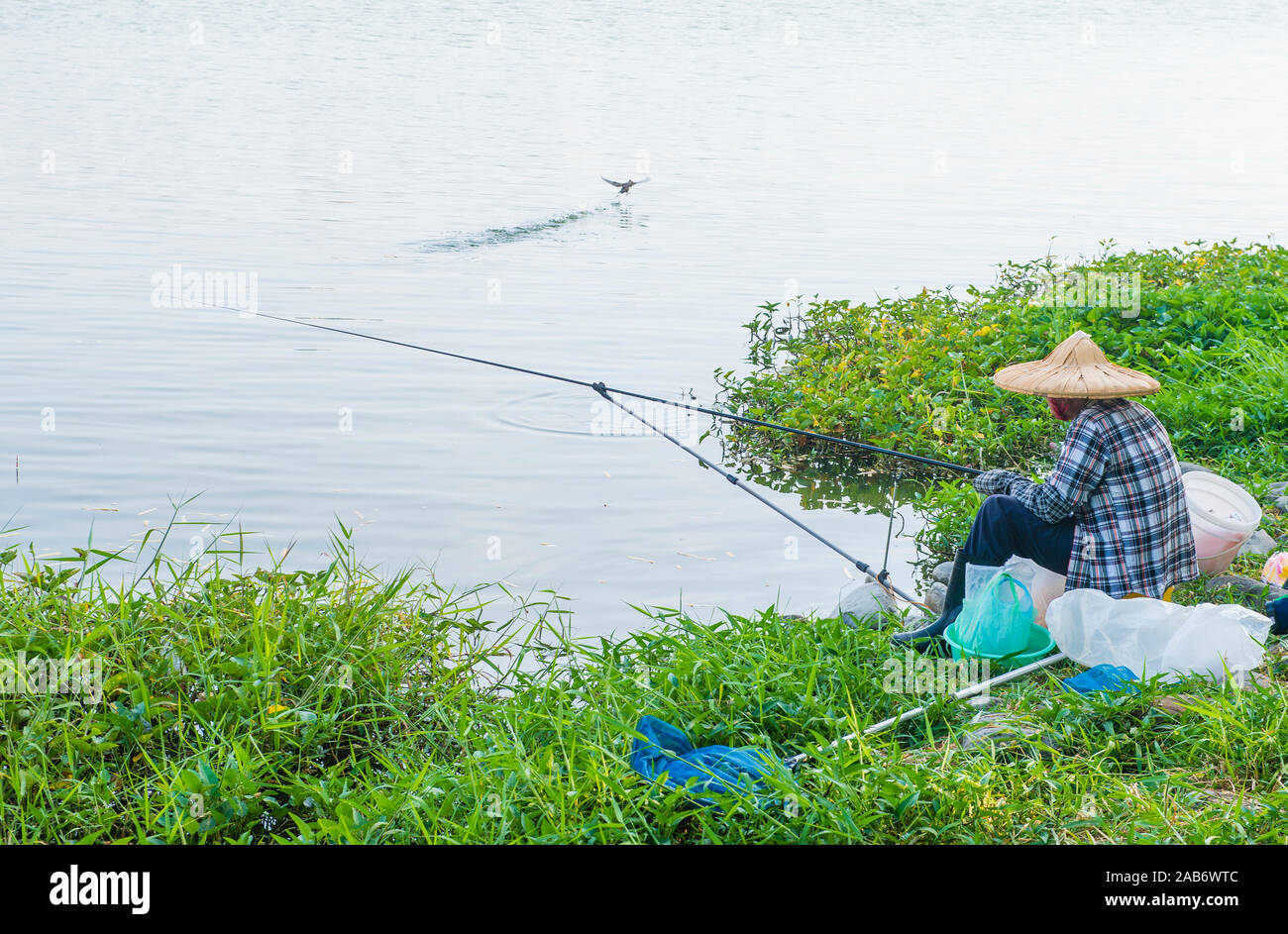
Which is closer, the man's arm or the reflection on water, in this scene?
the man's arm

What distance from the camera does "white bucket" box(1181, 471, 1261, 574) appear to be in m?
4.84

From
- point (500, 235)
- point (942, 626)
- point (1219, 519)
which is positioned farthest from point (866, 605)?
point (500, 235)

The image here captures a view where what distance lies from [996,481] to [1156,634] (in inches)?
34.1

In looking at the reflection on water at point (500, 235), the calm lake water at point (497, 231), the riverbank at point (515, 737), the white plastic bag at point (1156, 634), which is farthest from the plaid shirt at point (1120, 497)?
the reflection on water at point (500, 235)

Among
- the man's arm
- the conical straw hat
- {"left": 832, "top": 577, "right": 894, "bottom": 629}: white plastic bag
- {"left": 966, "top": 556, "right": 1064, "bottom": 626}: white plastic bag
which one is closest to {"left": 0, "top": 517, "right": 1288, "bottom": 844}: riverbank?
{"left": 832, "top": 577, "right": 894, "bottom": 629}: white plastic bag

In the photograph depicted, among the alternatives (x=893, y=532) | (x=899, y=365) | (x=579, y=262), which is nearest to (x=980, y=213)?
(x=579, y=262)

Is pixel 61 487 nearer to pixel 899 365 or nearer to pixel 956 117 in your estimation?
pixel 899 365

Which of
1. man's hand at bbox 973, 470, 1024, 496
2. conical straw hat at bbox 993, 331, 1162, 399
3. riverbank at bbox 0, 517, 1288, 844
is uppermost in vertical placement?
conical straw hat at bbox 993, 331, 1162, 399

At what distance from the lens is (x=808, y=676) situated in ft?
14.1

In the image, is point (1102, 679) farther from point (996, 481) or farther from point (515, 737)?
point (515, 737)

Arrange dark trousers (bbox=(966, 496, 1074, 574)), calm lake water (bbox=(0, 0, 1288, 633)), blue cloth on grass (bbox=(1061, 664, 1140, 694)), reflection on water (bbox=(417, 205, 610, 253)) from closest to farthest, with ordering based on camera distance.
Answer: blue cloth on grass (bbox=(1061, 664, 1140, 694)), dark trousers (bbox=(966, 496, 1074, 574)), calm lake water (bbox=(0, 0, 1288, 633)), reflection on water (bbox=(417, 205, 610, 253))

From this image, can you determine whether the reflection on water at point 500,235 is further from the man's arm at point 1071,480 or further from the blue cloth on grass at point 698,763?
the blue cloth on grass at point 698,763

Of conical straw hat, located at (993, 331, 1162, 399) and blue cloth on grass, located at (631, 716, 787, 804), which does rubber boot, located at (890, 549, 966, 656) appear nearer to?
conical straw hat, located at (993, 331, 1162, 399)

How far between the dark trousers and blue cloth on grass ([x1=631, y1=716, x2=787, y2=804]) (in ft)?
4.84
